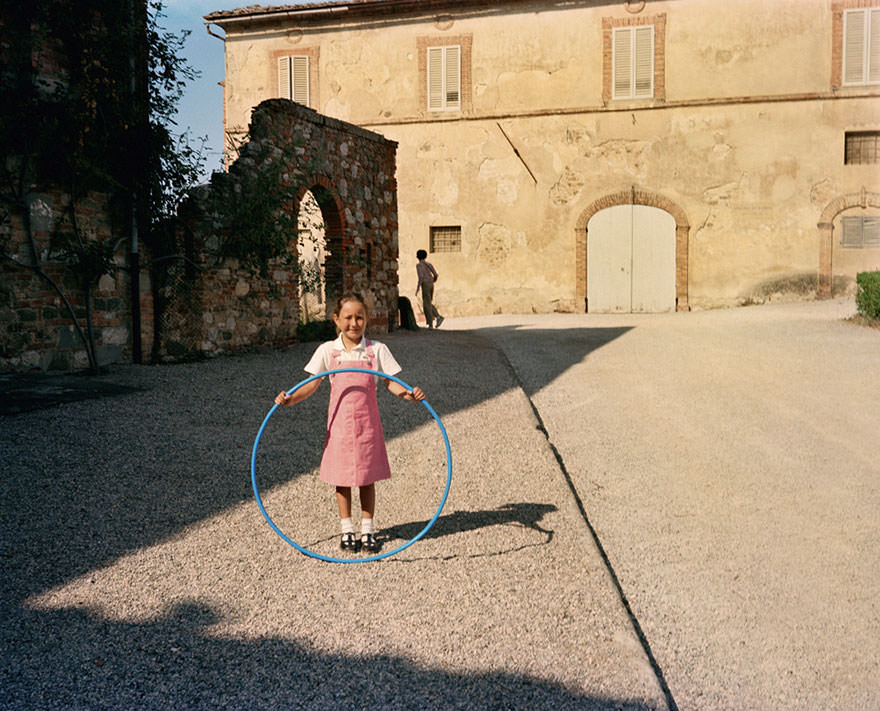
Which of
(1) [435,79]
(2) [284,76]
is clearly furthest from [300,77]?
(1) [435,79]

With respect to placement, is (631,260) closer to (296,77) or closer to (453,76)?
(453,76)

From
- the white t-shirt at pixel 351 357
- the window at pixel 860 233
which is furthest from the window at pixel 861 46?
the white t-shirt at pixel 351 357

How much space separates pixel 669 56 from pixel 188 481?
1702 centimetres

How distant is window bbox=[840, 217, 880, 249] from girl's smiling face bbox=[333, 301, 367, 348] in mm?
17419

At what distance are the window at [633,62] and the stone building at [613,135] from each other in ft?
0.12

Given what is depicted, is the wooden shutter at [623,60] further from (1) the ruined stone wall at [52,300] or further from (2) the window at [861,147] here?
(1) the ruined stone wall at [52,300]

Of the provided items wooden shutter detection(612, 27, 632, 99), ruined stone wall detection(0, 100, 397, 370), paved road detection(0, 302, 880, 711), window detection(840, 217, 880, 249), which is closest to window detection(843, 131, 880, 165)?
window detection(840, 217, 880, 249)

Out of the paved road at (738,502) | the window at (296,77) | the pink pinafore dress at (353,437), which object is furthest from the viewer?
→ the window at (296,77)

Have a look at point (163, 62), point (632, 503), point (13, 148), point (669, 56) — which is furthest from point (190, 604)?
point (669, 56)

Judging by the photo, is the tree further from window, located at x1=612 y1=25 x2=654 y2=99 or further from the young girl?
window, located at x1=612 y1=25 x2=654 y2=99

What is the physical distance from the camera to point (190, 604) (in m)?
3.13

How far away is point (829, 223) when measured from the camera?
1822 centimetres

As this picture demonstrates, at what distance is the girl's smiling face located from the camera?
3.63 metres

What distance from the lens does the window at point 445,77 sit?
19500mm
